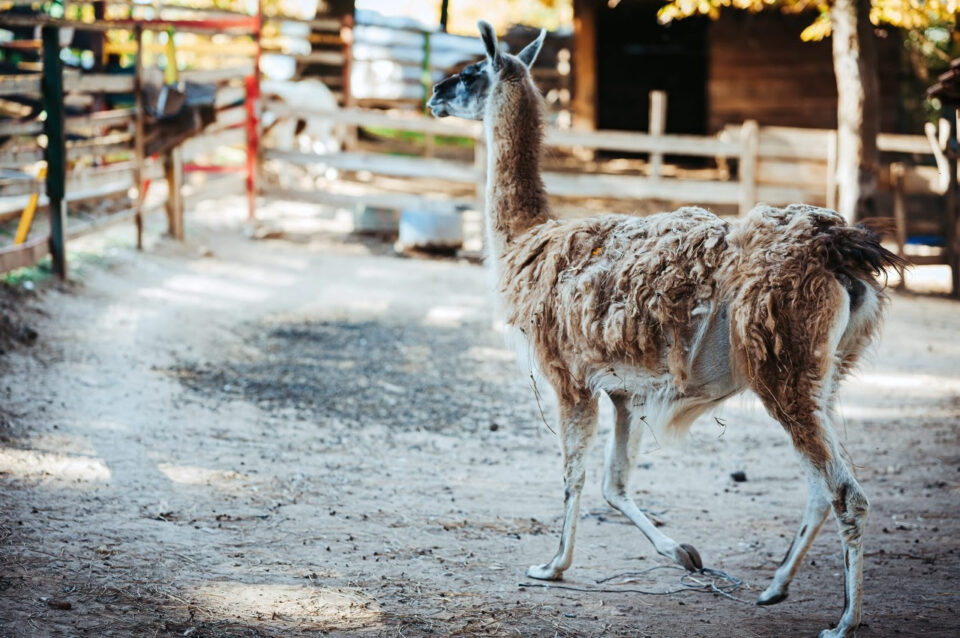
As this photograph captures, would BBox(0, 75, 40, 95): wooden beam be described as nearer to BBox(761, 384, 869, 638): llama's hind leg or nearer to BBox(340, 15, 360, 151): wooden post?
BBox(761, 384, 869, 638): llama's hind leg

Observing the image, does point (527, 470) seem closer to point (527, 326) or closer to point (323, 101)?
point (527, 326)

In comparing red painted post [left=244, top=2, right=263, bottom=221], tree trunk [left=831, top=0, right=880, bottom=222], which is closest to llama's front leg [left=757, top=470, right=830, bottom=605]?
tree trunk [left=831, top=0, right=880, bottom=222]

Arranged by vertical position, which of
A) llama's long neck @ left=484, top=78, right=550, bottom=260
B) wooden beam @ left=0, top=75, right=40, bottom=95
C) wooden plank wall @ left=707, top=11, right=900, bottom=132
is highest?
wooden plank wall @ left=707, top=11, right=900, bottom=132

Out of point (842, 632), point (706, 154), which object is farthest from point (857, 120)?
point (842, 632)

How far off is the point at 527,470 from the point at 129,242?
712 centimetres

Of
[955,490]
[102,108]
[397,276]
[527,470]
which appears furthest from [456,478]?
[102,108]

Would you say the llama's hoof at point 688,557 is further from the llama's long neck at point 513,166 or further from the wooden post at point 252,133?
the wooden post at point 252,133

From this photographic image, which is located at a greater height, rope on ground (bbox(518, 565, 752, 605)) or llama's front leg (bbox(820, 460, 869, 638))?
llama's front leg (bbox(820, 460, 869, 638))

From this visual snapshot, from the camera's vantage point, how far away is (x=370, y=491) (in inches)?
197

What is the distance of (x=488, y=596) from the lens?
382cm

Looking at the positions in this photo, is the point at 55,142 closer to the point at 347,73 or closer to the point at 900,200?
the point at 347,73

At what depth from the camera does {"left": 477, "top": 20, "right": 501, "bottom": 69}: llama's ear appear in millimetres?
4832

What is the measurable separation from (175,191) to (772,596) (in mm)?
9462

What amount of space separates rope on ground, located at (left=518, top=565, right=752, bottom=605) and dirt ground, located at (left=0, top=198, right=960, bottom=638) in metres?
0.03
